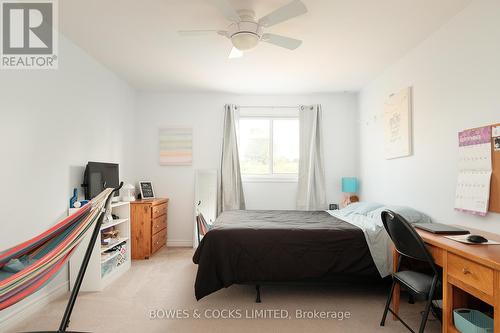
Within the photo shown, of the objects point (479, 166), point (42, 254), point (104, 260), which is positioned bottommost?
point (104, 260)

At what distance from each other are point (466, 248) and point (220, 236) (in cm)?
187

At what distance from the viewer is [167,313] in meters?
2.59

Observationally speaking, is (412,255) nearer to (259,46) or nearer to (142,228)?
(259,46)

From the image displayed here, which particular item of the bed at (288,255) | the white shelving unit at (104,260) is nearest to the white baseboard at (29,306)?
the white shelving unit at (104,260)

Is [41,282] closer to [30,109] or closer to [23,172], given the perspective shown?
[23,172]

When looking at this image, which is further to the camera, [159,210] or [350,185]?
[350,185]

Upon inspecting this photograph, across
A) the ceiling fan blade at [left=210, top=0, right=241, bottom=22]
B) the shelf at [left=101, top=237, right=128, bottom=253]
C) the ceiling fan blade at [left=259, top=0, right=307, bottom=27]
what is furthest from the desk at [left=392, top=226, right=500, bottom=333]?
the shelf at [left=101, top=237, right=128, bottom=253]

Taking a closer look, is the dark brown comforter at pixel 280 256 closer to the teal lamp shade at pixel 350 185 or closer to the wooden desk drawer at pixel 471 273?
the wooden desk drawer at pixel 471 273

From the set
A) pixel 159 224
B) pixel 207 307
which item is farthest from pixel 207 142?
pixel 207 307

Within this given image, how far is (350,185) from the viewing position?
4.84m

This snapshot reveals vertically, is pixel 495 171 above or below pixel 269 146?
below

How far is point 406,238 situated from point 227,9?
2100 mm

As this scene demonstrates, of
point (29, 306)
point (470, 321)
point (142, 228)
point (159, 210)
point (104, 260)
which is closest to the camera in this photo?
point (470, 321)

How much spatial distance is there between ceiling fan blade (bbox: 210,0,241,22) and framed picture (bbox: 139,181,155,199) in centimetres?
316
